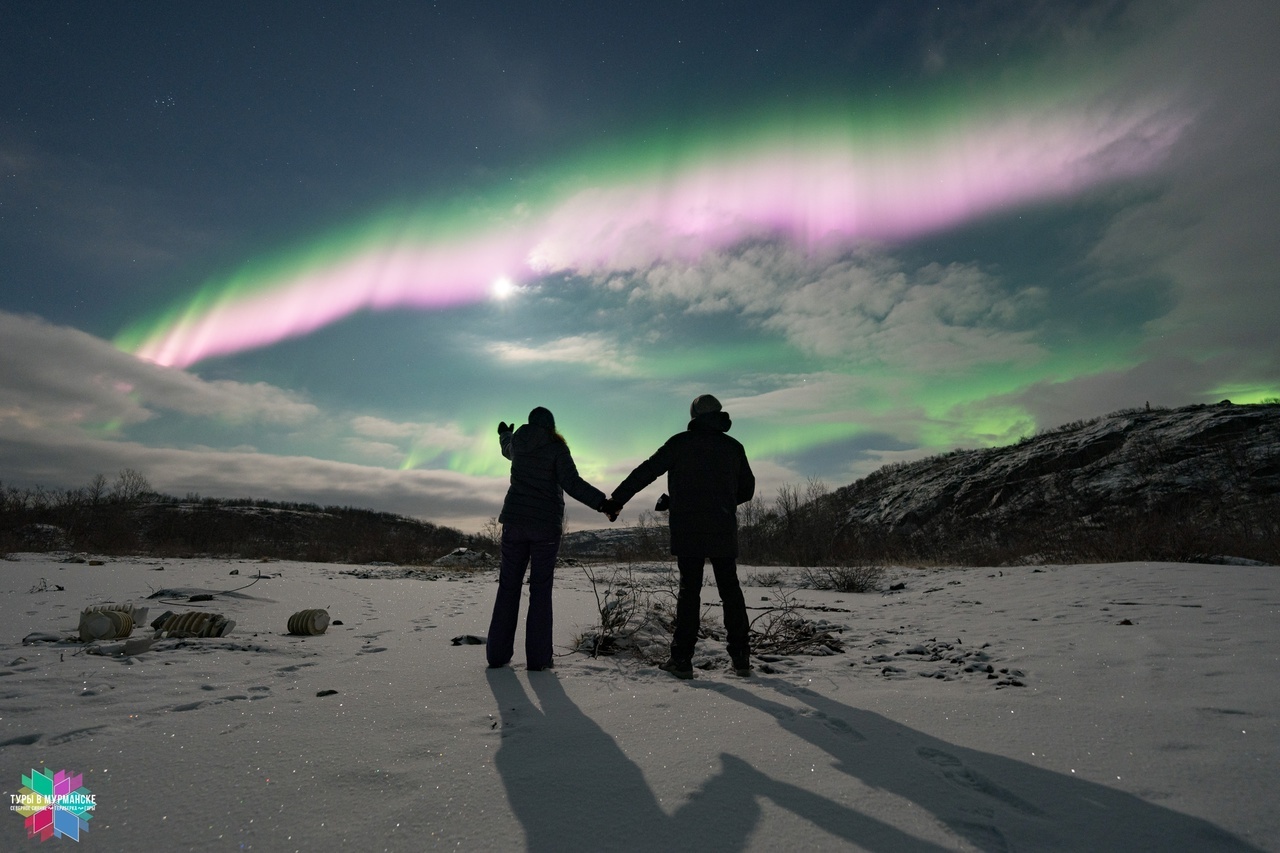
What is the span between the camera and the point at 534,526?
4316 millimetres

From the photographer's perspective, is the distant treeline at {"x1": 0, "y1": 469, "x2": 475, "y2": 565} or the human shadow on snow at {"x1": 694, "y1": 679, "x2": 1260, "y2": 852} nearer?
the human shadow on snow at {"x1": 694, "y1": 679, "x2": 1260, "y2": 852}

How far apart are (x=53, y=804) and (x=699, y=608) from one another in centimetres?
332

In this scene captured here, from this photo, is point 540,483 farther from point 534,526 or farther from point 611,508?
point 611,508

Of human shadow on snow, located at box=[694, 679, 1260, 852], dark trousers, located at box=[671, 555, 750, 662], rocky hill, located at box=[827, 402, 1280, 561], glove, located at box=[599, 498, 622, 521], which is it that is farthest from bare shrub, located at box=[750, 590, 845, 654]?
rocky hill, located at box=[827, 402, 1280, 561]

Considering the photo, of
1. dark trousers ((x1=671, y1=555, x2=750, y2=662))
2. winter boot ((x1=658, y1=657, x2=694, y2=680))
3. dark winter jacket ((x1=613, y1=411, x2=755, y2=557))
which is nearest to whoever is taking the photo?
winter boot ((x1=658, y1=657, x2=694, y2=680))

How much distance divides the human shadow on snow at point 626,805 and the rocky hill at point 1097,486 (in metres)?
10.5

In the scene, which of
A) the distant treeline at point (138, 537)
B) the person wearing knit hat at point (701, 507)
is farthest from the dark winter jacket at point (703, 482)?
the distant treeline at point (138, 537)

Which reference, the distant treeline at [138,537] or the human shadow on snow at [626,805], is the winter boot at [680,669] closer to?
the human shadow on snow at [626,805]

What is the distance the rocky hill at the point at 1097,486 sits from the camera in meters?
14.2

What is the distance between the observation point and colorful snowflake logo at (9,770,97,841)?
1.58m

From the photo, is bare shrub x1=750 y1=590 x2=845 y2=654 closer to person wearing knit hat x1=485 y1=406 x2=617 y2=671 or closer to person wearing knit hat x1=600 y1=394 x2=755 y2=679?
person wearing knit hat x1=600 y1=394 x2=755 y2=679

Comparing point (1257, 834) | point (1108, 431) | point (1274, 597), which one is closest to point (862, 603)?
point (1274, 597)

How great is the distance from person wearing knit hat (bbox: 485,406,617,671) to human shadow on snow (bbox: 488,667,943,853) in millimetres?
1650

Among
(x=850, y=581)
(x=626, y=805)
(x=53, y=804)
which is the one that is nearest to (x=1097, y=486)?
(x=850, y=581)
